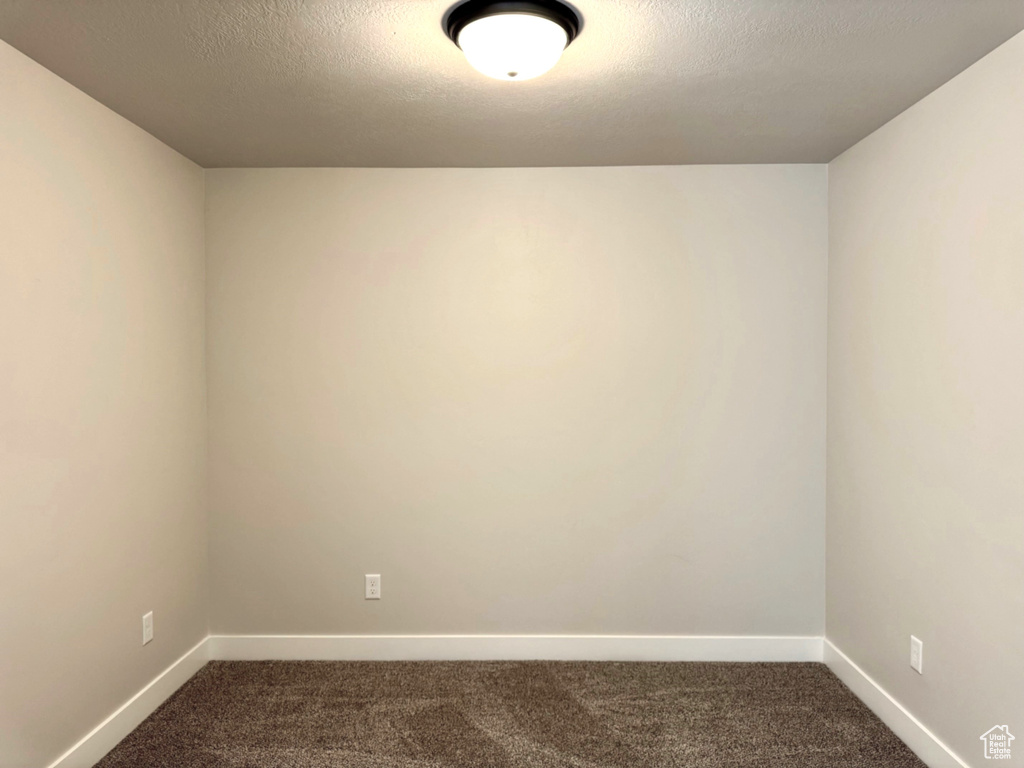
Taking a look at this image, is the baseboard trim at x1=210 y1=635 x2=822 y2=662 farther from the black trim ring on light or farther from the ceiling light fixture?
the black trim ring on light

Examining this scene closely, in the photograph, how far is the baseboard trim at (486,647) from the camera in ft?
11.1

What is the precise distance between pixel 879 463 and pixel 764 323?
838 mm

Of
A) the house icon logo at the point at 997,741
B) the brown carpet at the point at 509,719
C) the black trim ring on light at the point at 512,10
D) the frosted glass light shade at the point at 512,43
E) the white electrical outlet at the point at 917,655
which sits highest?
the black trim ring on light at the point at 512,10

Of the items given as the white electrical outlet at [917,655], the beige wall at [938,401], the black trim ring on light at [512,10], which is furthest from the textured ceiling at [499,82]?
the white electrical outlet at [917,655]

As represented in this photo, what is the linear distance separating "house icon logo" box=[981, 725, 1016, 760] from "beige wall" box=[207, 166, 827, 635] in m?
1.21

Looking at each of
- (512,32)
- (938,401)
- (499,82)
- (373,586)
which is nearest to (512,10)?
(512,32)

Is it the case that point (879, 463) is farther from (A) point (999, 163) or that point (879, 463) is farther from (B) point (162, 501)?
(B) point (162, 501)

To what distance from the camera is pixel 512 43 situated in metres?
1.95

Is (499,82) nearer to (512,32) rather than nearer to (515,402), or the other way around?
(512,32)

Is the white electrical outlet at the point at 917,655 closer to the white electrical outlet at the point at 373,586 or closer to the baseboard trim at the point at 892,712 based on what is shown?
the baseboard trim at the point at 892,712

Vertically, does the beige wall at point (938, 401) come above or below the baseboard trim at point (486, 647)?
above

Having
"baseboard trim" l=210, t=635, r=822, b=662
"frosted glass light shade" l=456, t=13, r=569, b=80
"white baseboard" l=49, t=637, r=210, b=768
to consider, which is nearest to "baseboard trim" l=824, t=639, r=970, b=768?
"baseboard trim" l=210, t=635, r=822, b=662

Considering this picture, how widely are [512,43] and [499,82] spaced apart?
43 centimetres

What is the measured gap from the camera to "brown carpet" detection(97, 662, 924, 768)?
2.51 m
